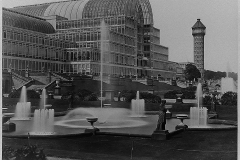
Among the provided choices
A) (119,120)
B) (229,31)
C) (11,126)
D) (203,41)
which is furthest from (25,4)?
(229,31)

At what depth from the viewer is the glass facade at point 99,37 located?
21047mm

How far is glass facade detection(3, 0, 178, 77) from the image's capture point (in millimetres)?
21047

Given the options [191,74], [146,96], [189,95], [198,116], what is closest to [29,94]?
[146,96]

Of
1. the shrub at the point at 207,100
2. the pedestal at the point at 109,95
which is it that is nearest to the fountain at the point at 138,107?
the pedestal at the point at 109,95

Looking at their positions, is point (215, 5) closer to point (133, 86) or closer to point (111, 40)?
point (133, 86)

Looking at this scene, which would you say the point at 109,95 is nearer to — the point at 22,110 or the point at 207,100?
the point at 22,110

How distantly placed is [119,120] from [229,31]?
7.55 metres

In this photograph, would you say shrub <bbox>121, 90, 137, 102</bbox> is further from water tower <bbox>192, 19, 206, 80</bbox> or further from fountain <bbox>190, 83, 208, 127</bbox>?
water tower <bbox>192, 19, 206, 80</bbox>

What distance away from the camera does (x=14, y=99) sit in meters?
19.8

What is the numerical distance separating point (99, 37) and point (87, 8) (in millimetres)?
3755

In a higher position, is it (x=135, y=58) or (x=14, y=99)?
(x=135, y=58)

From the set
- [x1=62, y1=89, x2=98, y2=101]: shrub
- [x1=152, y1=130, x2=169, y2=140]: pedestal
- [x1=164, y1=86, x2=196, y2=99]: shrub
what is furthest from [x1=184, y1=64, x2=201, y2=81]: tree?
[x1=152, y1=130, x2=169, y2=140]: pedestal

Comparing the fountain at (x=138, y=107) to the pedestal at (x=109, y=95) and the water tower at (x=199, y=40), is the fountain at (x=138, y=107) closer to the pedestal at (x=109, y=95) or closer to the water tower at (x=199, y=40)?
the pedestal at (x=109, y=95)

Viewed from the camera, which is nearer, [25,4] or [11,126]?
[11,126]
